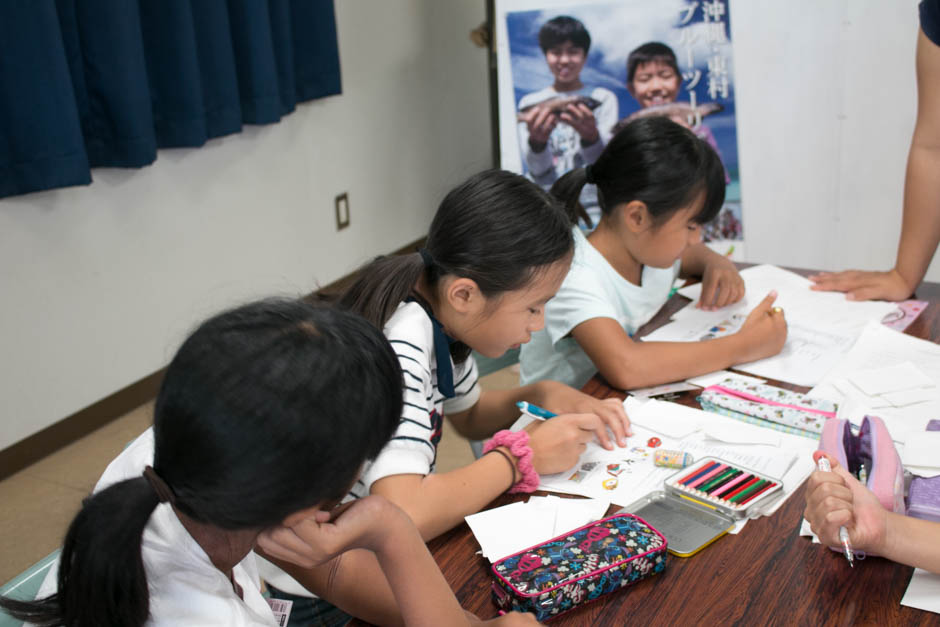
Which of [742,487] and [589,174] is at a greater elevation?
[589,174]

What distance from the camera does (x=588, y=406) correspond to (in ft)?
4.25

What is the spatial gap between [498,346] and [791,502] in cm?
48

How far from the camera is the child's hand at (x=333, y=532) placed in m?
0.79

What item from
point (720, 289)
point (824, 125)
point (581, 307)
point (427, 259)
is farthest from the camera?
point (824, 125)

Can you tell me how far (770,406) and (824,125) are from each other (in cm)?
196

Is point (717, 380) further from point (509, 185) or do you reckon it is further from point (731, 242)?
point (731, 242)

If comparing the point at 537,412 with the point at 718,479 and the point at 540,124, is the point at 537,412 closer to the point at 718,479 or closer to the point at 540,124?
the point at 718,479

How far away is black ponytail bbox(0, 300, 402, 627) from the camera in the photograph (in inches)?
27.5

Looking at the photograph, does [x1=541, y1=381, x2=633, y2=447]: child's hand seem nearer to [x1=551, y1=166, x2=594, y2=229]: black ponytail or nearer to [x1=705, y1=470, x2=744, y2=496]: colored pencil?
[x1=705, y1=470, x2=744, y2=496]: colored pencil

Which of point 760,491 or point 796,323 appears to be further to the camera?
A: point 796,323

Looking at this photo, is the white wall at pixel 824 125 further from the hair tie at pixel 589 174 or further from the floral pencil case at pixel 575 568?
the floral pencil case at pixel 575 568

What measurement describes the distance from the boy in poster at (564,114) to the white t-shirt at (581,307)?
→ 2.80ft

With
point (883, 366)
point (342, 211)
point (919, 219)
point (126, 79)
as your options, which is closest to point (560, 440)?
point (883, 366)

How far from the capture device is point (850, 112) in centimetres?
296
